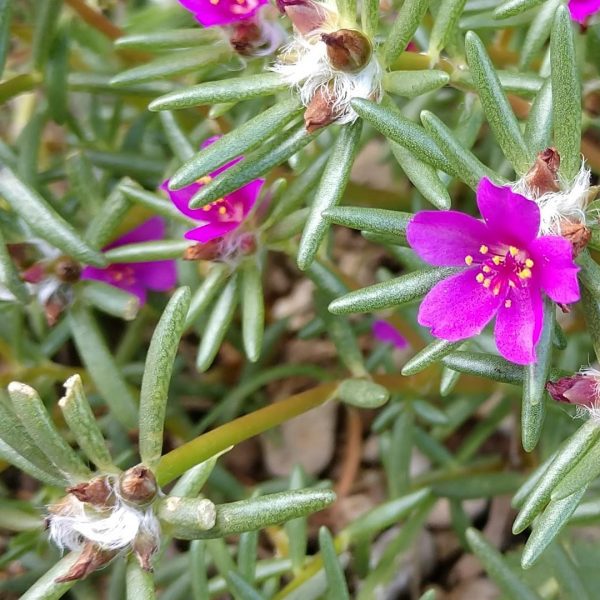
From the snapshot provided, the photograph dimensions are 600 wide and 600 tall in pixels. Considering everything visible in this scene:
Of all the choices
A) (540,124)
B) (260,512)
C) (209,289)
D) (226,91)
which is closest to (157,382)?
(260,512)

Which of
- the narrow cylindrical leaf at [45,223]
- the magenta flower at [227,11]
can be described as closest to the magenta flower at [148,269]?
the narrow cylindrical leaf at [45,223]

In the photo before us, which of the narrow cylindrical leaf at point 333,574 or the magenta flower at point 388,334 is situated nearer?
the narrow cylindrical leaf at point 333,574

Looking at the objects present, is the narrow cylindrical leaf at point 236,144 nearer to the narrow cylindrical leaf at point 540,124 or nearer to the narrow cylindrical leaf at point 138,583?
the narrow cylindrical leaf at point 540,124

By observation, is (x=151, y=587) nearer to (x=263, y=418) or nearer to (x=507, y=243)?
(x=263, y=418)

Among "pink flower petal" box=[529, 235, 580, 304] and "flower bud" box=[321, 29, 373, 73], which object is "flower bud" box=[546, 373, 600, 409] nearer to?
"pink flower petal" box=[529, 235, 580, 304]

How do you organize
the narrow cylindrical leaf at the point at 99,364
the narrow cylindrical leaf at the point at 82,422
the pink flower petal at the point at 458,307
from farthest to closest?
the narrow cylindrical leaf at the point at 99,364 → the narrow cylindrical leaf at the point at 82,422 → the pink flower petal at the point at 458,307

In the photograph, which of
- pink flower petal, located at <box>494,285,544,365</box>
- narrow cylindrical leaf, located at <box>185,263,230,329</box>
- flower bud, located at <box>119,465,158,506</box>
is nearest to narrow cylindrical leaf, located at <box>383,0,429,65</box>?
pink flower petal, located at <box>494,285,544,365</box>

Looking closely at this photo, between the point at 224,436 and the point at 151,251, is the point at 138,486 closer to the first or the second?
the point at 224,436
